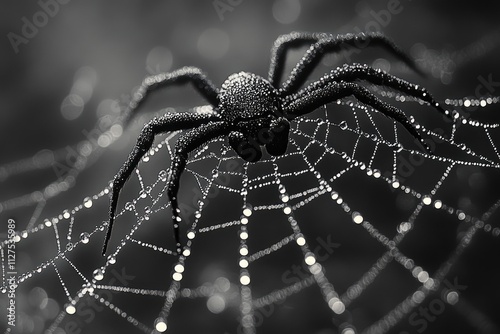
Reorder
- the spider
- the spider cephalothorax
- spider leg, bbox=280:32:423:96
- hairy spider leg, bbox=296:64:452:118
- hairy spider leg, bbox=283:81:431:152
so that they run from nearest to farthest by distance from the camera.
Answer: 1. hairy spider leg, bbox=283:81:431:152
2. the spider
3. hairy spider leg, bbox=296:64:452:118
4. the spider cephalothorax
5. spider leg, bbox=280:32:423:96

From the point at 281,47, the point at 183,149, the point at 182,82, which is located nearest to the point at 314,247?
the point at 281,47

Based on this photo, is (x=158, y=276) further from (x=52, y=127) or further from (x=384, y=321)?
(x=384, y=321)

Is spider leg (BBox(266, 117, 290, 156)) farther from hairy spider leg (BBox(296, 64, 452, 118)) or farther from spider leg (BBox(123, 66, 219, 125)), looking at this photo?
spider leg (BBox(123, 66, 219, 125))

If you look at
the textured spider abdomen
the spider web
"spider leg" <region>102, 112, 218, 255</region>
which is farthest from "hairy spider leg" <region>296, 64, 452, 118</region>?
the spider web

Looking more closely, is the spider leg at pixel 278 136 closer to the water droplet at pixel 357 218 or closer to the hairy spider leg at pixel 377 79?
the hairy spider leg at pixel 377 79

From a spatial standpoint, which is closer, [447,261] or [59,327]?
[59,327]

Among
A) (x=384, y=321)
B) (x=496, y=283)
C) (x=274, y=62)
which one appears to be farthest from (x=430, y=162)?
(x=274, y=62)
